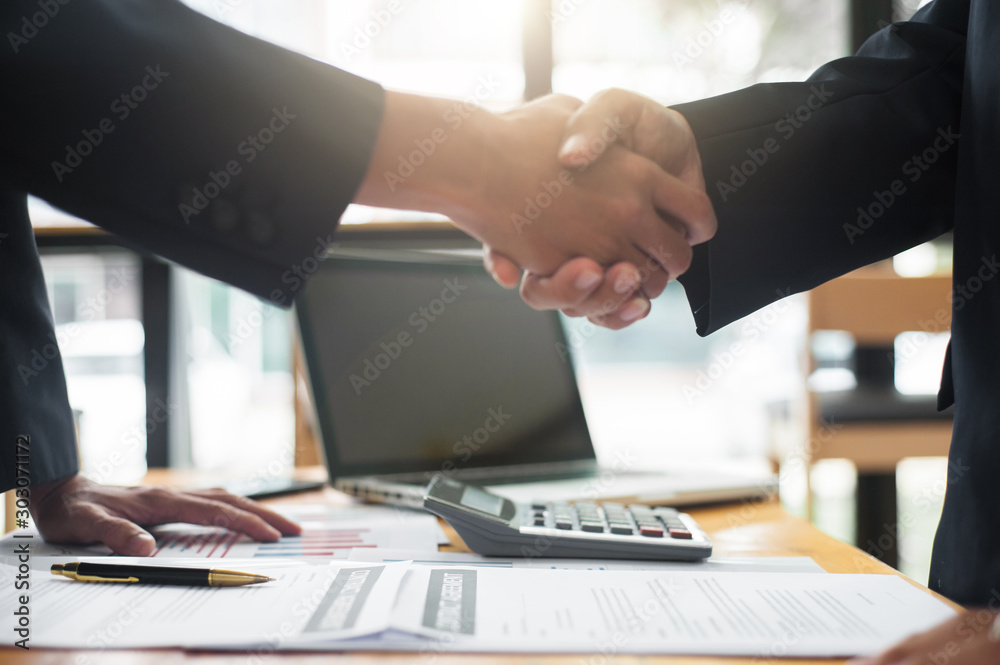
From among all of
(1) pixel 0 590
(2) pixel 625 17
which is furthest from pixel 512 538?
(2) pixel 625 17

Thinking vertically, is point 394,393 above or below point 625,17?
below

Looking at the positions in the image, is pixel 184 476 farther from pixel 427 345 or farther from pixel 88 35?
A: pixel 88 35

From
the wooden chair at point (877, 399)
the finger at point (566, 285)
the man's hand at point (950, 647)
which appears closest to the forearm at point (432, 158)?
the finger at point (566, 285)

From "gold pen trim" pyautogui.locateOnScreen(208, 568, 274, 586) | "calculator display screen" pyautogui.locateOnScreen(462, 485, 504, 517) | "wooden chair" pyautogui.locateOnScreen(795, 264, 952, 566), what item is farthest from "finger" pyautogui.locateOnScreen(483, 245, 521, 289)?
"wooden chair" pyautogui.locateOnScreen(795, 264, 952, 566)

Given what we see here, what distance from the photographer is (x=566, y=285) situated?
0.91m

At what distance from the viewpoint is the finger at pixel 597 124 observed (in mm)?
792

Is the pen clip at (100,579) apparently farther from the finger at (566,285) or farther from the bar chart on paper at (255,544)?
the finger at (566,285)

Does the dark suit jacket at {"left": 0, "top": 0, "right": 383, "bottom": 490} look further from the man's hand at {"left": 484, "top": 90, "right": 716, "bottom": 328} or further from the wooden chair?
the wooden chair

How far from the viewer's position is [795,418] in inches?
69.3

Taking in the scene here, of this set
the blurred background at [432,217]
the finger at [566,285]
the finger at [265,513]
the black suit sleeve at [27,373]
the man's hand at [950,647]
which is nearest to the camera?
the man's hand at [950,647]

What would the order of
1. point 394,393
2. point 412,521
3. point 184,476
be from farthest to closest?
point 184,476
point 394,393
point 412,521

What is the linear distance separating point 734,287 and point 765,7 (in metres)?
2.16

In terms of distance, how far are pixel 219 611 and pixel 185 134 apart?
351 mm

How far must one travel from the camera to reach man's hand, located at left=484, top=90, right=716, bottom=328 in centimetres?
82
